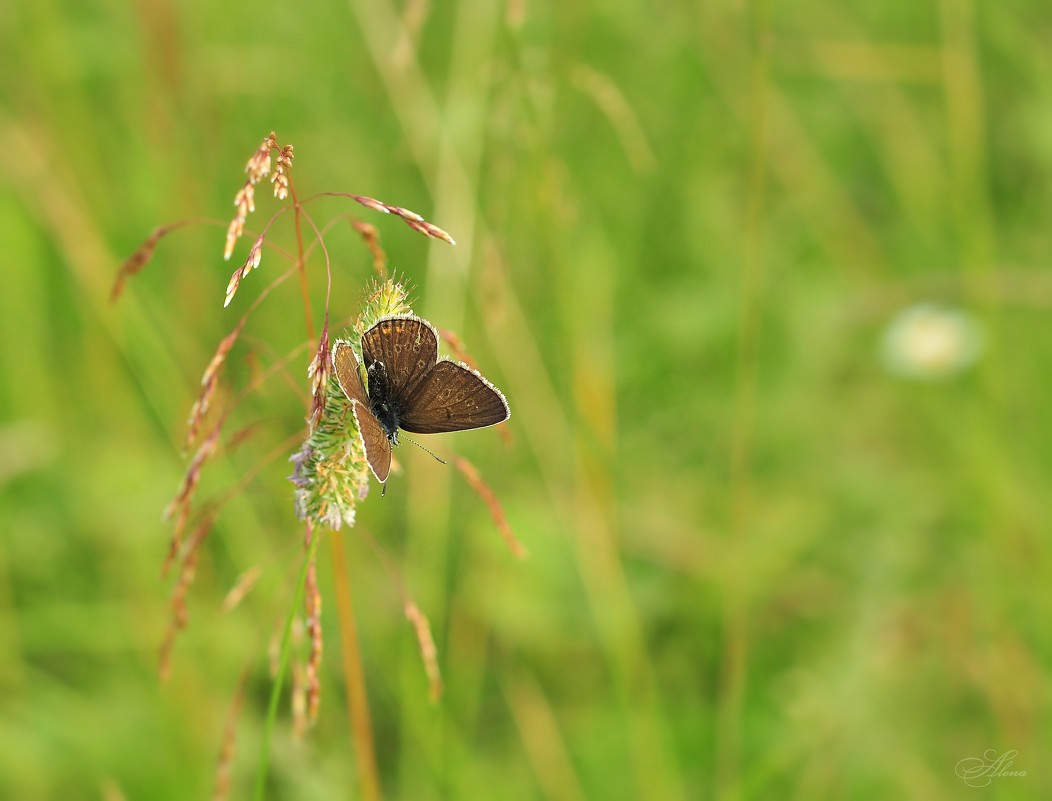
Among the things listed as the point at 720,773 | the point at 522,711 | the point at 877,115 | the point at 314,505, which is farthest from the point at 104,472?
the point at 877,115

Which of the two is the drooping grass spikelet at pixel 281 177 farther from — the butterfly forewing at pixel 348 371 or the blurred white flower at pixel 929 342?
the blurred white flower at pixel 929 342

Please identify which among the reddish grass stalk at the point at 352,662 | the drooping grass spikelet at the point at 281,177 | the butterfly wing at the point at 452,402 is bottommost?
the reddish grass stalk at the point at 352,662

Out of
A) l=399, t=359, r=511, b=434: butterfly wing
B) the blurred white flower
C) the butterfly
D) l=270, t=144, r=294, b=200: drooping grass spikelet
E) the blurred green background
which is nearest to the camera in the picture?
l=270, t=144, r=294, b=200: drooping grass spikelet

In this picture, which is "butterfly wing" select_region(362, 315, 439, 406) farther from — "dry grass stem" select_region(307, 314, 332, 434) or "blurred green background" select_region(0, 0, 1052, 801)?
"blurred green background" select_region(0, 0, 1052, 801)

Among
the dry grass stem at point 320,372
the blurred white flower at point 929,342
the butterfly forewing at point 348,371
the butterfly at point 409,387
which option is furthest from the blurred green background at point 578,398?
the dry grass stem at point 320,372

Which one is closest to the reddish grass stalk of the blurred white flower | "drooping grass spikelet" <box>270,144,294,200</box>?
"drooping grass spikelet" <box>270,144,294,200</box>

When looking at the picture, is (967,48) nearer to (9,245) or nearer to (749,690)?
(749,690)

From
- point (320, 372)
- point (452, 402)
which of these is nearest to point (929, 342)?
point (452, 402)
